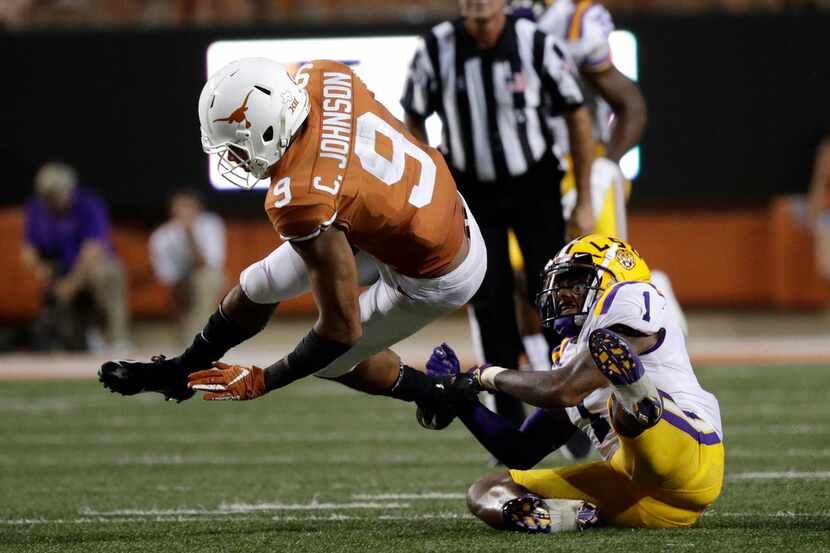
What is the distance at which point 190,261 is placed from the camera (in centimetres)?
974

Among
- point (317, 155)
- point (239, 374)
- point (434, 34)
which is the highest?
point (434, 34)

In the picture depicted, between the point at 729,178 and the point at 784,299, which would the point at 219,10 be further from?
the point at 784,299

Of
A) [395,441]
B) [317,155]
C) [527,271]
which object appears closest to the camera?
[317,155]

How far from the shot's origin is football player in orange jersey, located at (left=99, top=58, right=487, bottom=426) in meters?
3.42

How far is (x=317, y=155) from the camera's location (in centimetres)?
346

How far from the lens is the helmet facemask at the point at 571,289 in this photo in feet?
11.5

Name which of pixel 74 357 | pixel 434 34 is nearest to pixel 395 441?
pixel 434 34

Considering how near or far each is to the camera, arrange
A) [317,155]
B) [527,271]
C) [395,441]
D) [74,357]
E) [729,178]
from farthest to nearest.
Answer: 1. [729,178]
2. [74,357]
3. [395,441]
4. [527,271]
5. [317,155]

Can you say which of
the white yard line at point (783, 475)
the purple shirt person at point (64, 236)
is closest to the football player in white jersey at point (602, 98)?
the white yard line at point (783, 475)

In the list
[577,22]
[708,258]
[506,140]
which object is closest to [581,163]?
[506,140]

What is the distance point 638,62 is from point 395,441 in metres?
4.92

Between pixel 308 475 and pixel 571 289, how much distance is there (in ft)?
5.49

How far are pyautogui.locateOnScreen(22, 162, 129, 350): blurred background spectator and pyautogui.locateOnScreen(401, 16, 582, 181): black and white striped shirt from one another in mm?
5076

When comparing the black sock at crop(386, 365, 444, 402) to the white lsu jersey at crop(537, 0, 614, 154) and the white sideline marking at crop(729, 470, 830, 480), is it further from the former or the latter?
the white lsu jersey at crop(537, 0, 614, 154)
